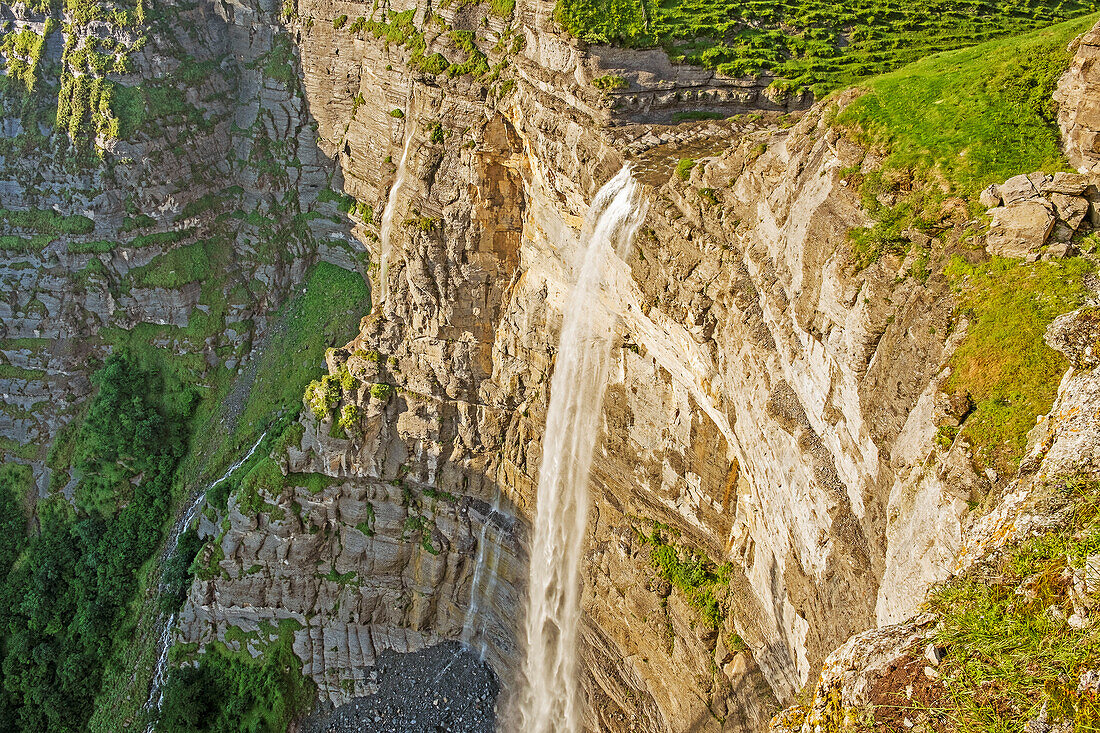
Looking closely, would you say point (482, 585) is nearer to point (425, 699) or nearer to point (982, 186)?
point (425, 699)

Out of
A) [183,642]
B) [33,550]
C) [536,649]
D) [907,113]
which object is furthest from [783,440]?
[33,550]

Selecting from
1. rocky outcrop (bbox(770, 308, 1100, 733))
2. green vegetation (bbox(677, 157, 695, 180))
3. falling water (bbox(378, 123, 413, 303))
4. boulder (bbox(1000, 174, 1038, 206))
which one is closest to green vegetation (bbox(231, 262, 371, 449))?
falling water (bbox(378, 123, 413, 303))

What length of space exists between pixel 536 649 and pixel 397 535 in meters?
8.24

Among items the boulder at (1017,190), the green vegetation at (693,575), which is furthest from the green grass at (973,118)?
the green vegetation at (693,575)

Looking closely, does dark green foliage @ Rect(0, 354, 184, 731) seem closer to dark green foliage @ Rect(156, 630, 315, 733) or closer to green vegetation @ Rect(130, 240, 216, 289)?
green vegetation @ Rect(130, 240, 216, 289)

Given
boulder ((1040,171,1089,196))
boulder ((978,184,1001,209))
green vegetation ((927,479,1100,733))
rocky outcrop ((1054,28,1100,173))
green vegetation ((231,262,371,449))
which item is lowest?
green vegetation ((927,479,1100,733))

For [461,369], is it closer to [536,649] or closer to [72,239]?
[536,649]

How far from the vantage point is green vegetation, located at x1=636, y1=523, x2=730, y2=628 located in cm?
1859

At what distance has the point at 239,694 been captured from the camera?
97.0 feet

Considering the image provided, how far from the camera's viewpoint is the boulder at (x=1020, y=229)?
963 cm

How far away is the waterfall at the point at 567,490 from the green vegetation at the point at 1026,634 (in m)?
14.9

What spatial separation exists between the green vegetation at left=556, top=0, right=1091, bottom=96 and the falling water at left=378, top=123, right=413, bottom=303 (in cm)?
1048

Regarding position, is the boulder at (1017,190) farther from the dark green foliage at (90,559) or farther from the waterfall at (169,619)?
the dark green foliage at (90,559)

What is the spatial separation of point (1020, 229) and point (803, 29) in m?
17.6
